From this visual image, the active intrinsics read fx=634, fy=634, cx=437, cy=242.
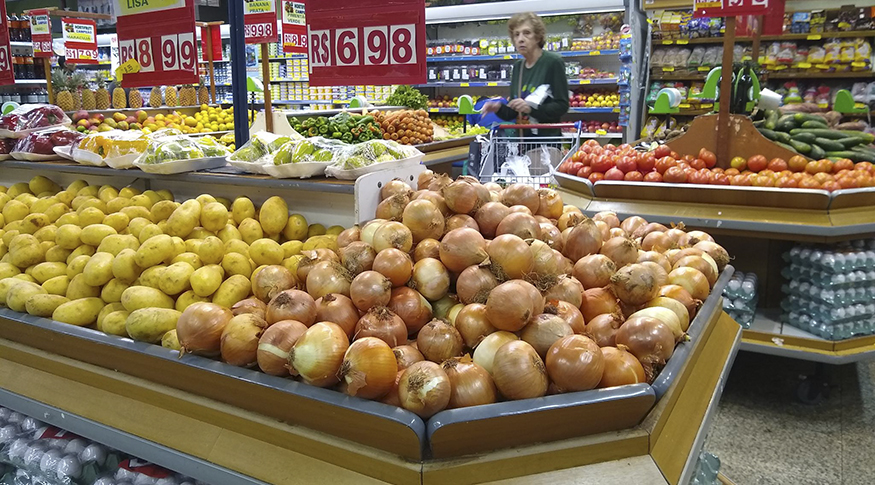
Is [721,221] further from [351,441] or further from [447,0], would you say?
[447,0]

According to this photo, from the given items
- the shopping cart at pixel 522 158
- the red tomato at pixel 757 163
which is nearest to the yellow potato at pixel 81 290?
the shopping cart at pixel 522 158

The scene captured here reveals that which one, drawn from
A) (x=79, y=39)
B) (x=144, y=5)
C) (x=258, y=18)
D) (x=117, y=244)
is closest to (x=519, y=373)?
(x=117, y=244)

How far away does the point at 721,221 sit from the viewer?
322cm

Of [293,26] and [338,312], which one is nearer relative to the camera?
[338,312]

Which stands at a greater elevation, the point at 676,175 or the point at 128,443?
the point at 676,175

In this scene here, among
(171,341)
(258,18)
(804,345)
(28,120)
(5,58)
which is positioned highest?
(258,18)

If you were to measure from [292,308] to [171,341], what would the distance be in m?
0.40

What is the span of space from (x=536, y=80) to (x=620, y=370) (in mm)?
3953

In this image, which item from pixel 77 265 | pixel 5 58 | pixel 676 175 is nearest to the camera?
pixel 77 265

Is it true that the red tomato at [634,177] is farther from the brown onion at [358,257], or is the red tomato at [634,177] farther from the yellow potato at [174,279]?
the yellow potato at [174,279]

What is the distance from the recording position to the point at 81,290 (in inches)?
79.1

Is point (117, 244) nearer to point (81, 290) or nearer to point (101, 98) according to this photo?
point (81, 290)

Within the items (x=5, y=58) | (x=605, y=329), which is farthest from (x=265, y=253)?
(x=5, y=58)

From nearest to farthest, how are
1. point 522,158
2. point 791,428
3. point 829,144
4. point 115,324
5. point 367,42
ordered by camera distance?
point 115,324, point 367,42, point 791,428, point 829,144, point 522,158
